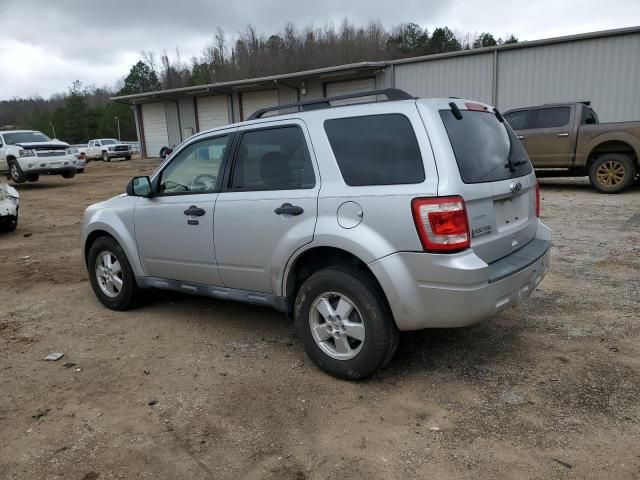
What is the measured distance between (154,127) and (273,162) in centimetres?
2991

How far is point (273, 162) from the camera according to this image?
150 inches

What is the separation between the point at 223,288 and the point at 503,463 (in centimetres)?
244

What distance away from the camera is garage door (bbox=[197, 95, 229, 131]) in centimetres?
2742

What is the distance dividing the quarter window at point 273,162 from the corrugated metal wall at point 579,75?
621 inches

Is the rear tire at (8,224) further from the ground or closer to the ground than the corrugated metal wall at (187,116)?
closer to the ground

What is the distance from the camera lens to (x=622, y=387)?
3227mm

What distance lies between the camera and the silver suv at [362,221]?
3.03 meters

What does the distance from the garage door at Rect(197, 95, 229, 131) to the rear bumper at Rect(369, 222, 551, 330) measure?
2538cm

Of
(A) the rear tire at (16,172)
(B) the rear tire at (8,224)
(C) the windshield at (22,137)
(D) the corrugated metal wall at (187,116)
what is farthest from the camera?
(D) the corrugated metal wall at (187,116)

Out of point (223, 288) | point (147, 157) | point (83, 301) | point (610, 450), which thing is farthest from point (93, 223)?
point (147, 157)

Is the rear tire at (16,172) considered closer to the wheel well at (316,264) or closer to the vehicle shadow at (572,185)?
the vehicle shadow at (572,185)

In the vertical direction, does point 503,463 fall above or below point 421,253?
below

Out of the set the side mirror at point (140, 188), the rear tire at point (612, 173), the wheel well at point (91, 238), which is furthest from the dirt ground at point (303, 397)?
the rear tire at point (612, 173)

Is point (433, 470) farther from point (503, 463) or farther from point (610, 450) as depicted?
point (610, 450)
